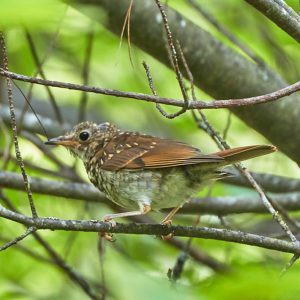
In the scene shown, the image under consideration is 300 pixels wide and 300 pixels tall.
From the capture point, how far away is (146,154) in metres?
3.88

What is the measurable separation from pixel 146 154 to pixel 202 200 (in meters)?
0.99

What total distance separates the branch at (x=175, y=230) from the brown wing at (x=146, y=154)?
57cm

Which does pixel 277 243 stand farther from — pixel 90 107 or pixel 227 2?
pixel 90 107

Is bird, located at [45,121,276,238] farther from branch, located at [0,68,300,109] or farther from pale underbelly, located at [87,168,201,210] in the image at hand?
branch, located at [0,68,300,109]

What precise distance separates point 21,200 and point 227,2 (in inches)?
88.2

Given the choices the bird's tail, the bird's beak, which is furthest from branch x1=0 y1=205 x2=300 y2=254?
the bird's beak

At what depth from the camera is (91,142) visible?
441 centimetres

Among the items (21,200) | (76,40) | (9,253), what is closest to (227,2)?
(76,40)

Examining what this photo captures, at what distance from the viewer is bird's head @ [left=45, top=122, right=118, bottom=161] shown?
14.4ft

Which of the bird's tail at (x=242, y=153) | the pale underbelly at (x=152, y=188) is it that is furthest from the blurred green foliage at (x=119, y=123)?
the bird's tail at (x=242, y=153)

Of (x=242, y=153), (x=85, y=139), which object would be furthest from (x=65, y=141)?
(x=242, y=153)

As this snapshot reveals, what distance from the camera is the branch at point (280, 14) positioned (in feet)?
8.63

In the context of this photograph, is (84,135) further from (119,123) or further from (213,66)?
(119,123)

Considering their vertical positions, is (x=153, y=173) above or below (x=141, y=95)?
above
